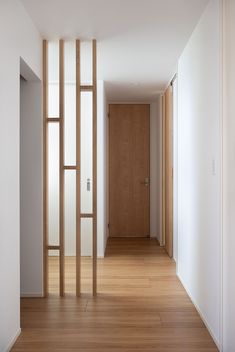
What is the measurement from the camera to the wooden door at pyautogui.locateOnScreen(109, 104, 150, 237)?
7.67m

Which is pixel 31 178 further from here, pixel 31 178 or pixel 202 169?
pixel 202 169

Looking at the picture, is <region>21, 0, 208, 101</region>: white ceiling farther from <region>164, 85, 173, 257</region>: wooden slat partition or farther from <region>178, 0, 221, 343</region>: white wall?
<region>164, 85, 173, 257</region>: wooden slat partition

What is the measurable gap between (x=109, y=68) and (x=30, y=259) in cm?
249

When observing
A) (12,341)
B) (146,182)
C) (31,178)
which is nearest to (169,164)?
(146,182)

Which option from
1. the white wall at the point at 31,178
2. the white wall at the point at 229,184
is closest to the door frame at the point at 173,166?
the white wall at the point at 31,178

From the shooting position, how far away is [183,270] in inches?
177

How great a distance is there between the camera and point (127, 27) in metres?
3.81

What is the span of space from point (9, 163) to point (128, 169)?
4821 millimetres

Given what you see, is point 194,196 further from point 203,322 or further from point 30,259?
point 30,259

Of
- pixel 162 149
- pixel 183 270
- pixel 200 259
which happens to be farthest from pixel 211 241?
pixel 162 149

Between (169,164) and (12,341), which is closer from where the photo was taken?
(12,341)

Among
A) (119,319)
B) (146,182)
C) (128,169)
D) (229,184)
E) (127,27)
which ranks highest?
(127,27)

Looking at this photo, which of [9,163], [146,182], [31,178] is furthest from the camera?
[146,182]

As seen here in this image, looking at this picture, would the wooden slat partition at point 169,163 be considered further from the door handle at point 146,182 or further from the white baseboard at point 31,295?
the white baseboard at point 31,295
